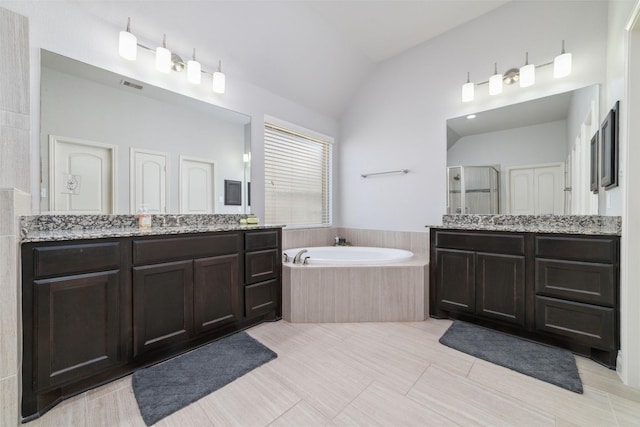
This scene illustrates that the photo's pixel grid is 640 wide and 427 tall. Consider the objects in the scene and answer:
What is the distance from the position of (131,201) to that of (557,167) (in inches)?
138

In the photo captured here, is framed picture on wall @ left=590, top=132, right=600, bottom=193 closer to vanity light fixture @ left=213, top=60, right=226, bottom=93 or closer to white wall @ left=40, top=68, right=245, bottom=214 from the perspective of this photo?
white wall @ left=40, top=68, right=245, bottom=214

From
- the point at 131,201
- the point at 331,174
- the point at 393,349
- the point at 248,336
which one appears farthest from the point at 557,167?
the point at 131,201

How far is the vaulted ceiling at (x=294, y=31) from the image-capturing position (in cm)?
211

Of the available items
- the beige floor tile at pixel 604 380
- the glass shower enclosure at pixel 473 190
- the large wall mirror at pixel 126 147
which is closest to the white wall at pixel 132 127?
the large wall mirror at pixel 126 147

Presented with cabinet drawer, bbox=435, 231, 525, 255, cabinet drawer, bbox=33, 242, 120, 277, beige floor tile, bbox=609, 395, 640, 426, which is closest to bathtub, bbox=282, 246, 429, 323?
cabinet drawer, bbox=435, 231, 525, 255

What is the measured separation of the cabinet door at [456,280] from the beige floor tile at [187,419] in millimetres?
2062

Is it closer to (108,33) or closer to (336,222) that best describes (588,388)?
(336,222)

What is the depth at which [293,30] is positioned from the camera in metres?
2.67

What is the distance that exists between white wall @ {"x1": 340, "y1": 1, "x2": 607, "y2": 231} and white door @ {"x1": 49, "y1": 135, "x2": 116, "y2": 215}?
108 inches

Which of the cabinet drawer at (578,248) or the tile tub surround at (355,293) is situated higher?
the cabinet drawer at (578,248)

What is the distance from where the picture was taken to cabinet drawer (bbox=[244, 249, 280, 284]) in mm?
2242

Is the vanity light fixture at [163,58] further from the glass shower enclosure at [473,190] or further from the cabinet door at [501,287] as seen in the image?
the cabinet door at [501,287]

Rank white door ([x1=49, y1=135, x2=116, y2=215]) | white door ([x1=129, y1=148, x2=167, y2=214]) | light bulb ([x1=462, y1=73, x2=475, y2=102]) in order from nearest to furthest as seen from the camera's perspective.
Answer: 1. white door ([x1=49, y1=135, x2=116, y2=215])
2. white door ([x1=129, y1=148, x2=167, y2=214])
3. light bulb ([x1=462, y1=73, x2=475, y2=102])

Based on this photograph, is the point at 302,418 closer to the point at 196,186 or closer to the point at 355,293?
the point at 355,293
